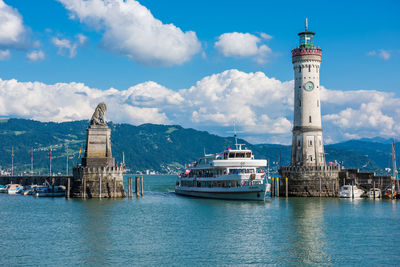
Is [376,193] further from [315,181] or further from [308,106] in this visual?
[308,106]

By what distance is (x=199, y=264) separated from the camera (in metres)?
44.7

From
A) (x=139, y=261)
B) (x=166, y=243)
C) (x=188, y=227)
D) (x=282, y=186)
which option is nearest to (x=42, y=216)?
(x=188, y=227)

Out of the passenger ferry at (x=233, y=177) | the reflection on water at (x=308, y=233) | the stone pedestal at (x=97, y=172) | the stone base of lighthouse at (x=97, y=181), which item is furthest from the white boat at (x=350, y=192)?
the stone base of lighthouse at (x=97, y=181)

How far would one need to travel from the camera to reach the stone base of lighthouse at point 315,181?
102 meters

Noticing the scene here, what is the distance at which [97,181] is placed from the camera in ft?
307

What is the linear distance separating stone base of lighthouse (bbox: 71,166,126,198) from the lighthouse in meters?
32.5

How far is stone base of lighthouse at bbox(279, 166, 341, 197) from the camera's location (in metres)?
102

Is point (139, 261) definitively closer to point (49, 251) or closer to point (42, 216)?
point (49, 251)

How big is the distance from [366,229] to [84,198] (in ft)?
166

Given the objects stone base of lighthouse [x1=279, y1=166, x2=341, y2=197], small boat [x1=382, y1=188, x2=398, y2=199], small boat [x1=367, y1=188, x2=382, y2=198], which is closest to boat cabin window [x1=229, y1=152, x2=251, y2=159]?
stone base of lighthouse [x1=279, y1=166, x2=341, y2=197]

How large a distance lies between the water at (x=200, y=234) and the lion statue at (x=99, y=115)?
15.5m

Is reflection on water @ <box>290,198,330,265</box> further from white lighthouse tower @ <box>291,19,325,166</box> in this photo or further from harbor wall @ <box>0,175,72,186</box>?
harbor wall @ <box>0,175,72,186</box>

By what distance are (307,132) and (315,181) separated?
381 inches

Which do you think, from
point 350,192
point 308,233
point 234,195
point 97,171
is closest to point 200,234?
point 308,233
